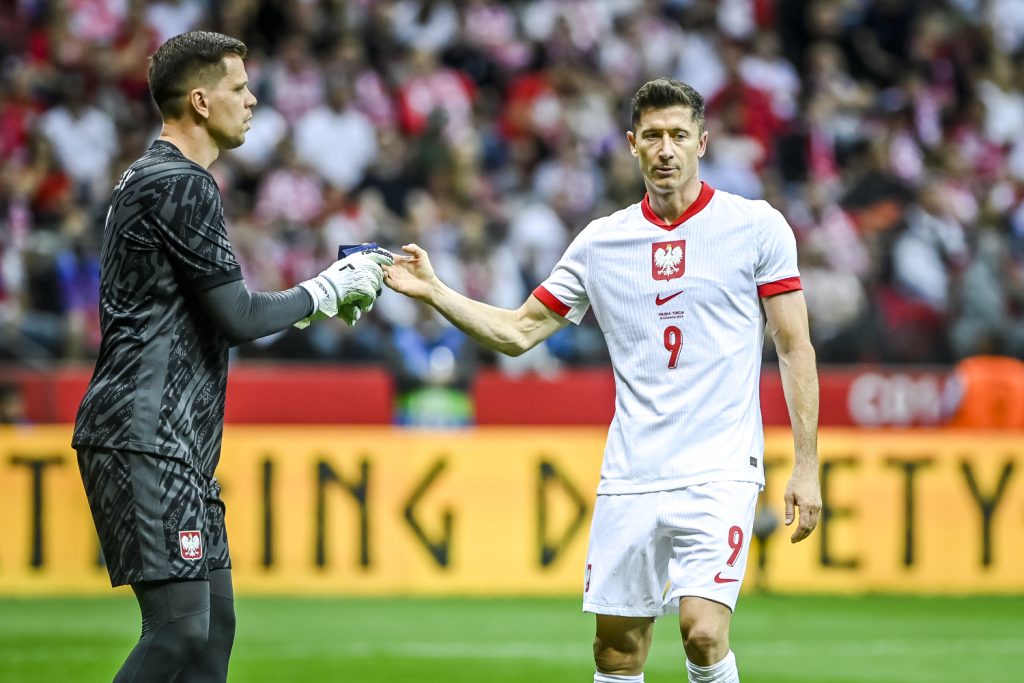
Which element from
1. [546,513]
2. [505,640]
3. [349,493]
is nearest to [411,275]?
[505,640]

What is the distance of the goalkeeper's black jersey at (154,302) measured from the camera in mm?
4871

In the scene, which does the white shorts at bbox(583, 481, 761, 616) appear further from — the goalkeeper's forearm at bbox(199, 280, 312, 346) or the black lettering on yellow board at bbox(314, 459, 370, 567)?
the black lettering on yellow board at bbox(314, 459, 370, 567)

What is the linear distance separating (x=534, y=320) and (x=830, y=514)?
22.9ft

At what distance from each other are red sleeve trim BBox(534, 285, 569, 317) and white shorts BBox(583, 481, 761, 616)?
83 centimetres

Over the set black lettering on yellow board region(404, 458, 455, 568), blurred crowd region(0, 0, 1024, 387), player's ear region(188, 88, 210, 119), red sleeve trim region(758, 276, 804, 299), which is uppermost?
blurred crowd region(0, 0, 1024, 387)

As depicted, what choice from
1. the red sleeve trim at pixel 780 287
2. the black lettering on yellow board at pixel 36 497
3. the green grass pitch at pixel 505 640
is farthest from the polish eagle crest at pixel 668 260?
the black lettering on yellow board at pixel 36 497

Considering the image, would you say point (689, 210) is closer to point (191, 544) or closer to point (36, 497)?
point (191, 544)

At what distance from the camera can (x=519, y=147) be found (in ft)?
55.6

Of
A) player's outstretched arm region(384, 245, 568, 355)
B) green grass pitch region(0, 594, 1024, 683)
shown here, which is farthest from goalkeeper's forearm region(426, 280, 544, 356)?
green grass pitch region(0, 594, 1024, 683)

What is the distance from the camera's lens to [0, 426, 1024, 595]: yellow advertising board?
12242mm

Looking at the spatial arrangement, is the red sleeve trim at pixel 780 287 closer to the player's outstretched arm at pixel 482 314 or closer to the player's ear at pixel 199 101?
the player's outstretched arm at pixel 482 314

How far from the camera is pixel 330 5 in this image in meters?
17.8

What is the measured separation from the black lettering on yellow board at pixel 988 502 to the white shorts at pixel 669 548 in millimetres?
7557

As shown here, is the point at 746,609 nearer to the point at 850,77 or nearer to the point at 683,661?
the point at 683,661
